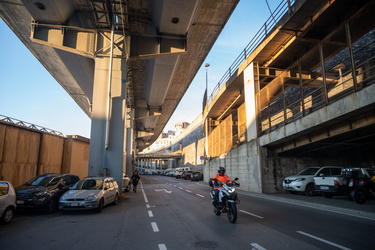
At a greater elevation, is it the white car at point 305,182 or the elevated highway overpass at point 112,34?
the elevated highway overpass at point 112,34

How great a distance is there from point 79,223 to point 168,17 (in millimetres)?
11239

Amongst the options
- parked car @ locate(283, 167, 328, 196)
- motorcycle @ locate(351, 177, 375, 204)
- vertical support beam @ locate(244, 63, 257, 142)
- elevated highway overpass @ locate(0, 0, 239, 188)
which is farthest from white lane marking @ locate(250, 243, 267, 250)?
vertical support beam @ locate(244, 63, 257, 142)

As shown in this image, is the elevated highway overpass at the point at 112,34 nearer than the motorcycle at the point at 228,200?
No

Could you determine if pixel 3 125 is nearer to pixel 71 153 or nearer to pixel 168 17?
pixel 71 153

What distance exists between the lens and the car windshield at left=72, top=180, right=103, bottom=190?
38.7 feet

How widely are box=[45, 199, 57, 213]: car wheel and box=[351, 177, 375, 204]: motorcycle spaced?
1311cm

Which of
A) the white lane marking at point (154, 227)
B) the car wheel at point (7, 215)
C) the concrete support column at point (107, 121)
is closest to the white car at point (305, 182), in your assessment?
the concrete support column at point (107, 121)

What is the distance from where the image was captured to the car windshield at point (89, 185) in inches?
465

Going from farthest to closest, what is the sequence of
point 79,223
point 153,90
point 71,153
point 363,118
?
1. point 153,90
2. point 71,153
3. point 363,118
4. point 79,223

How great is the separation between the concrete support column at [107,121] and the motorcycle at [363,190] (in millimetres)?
12242

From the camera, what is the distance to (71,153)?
82.0 ft

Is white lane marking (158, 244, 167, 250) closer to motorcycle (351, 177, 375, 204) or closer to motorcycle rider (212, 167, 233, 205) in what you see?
motorcycle rider (212, 167, 233, 205)

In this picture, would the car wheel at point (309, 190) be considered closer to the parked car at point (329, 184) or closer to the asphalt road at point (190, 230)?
the parked car at point (329, 184)

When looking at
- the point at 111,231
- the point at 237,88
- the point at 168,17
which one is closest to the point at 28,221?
the point at 111,231
